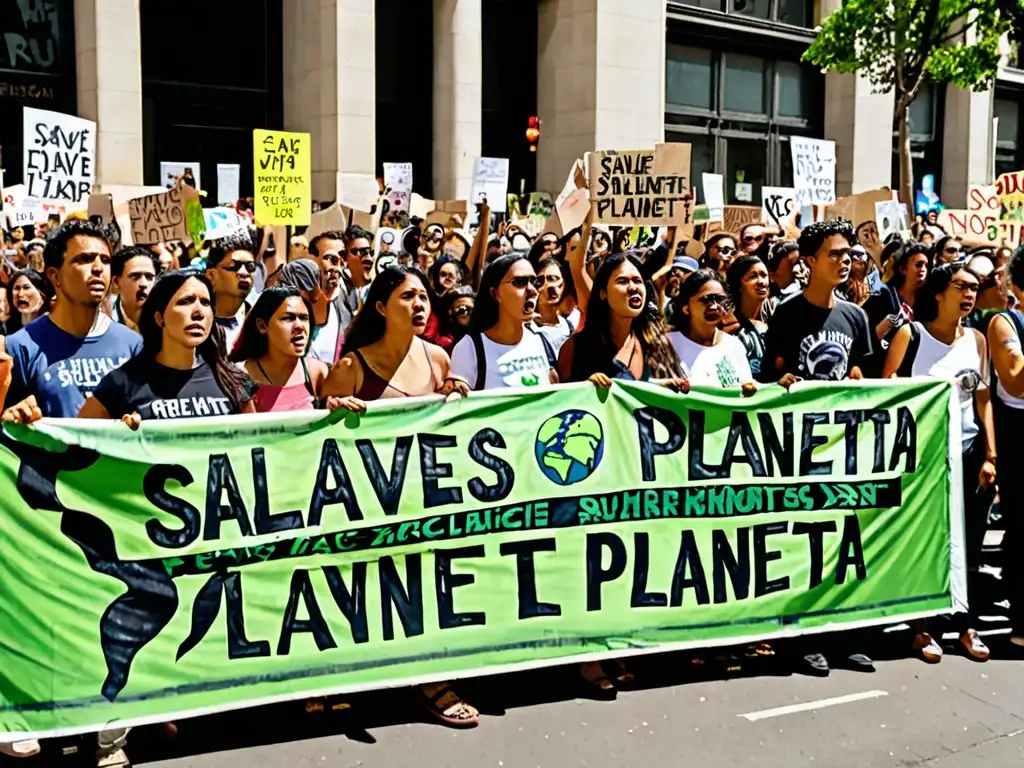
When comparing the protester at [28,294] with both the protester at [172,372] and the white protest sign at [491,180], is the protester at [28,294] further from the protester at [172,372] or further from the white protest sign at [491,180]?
the white protest sign at [491,180]

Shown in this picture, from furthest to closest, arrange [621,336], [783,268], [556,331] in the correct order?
1. [783,268]
2. [556,331]
3. [621,336]

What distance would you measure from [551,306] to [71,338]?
3063 millimetres

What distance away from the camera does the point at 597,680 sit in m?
4.93

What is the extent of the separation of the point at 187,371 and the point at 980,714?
11.1 feet

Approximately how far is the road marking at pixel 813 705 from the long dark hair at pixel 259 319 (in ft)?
7.97

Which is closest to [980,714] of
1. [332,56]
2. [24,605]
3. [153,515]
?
[153,515]

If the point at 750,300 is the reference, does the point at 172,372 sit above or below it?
below

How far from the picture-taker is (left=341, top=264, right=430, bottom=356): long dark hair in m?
4.87

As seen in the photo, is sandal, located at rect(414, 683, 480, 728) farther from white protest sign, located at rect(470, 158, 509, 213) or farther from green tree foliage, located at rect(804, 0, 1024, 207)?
green tree foliage, located at rect(804, 0, 1024, 207)

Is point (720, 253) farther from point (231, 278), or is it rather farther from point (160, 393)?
point (160, 393)

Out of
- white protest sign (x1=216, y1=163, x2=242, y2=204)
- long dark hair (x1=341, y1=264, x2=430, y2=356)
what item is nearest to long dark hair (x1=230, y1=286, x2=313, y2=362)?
long dark hair (x1=341, y1=264, x2=430, y2=356)

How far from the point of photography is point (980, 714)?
15.8 feet

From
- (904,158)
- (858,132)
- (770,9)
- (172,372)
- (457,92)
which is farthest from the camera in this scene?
(858,132)

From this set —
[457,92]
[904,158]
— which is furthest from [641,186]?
[904,158]
